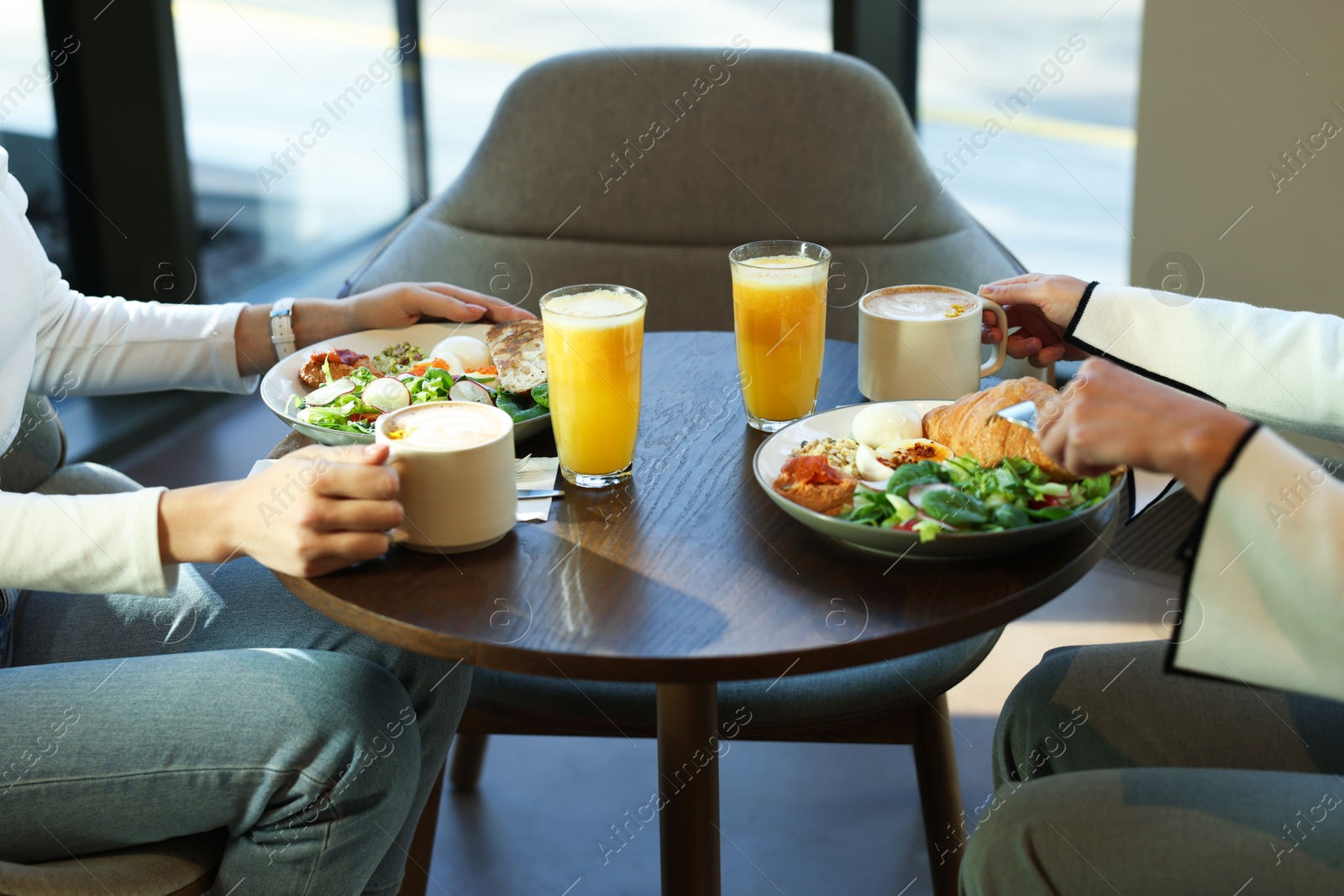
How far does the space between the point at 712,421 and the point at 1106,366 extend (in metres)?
0.48

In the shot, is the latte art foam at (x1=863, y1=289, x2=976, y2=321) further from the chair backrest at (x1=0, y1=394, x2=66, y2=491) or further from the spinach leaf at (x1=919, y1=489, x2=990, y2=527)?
the chair backrest at (x1=0, y1=394, x2=66, y2=491)

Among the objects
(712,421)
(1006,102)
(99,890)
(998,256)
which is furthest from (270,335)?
(1006,102)

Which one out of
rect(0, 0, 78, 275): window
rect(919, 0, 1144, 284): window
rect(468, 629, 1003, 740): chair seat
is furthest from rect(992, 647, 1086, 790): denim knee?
rect(0, 0, 78, 275): window

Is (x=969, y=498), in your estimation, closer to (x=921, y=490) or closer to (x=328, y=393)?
(x=921, y=490)

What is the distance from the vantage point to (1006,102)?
331cm

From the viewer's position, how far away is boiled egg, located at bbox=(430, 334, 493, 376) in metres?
1.32

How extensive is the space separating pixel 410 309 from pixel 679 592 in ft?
2.28

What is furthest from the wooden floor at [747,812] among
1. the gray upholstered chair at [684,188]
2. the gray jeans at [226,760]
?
the gray upholstered chair at [684,188]

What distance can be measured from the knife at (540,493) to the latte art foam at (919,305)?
405 millimetres

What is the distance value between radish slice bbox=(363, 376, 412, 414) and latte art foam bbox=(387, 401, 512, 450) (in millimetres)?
141

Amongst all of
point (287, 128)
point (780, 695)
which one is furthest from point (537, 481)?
point (287, 128)

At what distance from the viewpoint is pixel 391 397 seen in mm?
1193

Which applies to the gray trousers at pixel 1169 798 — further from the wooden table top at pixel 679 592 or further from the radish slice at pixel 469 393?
the radish slice at pixel 469 393

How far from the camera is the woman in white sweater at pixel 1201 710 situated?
81 cm
